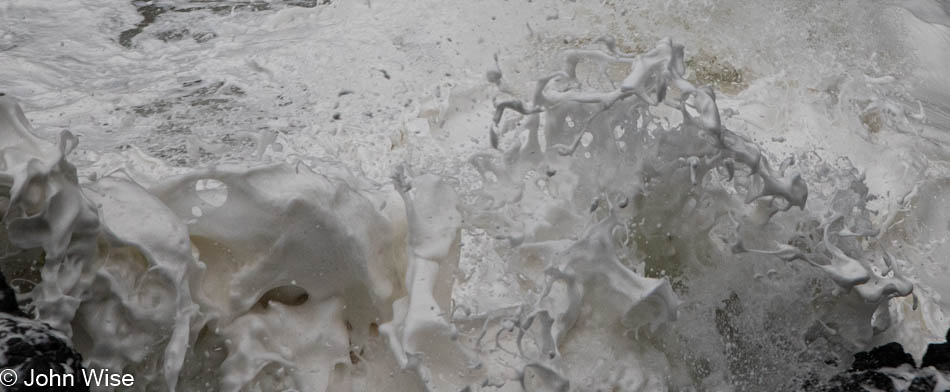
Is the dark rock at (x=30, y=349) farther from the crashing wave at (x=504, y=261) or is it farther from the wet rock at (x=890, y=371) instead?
the wet rock at (x=890, y=371)

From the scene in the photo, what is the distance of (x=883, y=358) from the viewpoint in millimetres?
1226

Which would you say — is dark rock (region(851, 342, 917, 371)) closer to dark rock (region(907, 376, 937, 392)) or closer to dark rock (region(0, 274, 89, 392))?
dark rock (region(907, 376, 937, 392))

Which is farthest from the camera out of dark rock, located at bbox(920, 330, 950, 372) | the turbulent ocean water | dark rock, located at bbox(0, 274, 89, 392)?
dark rock, located at bbox(920, 330, 950, 372)

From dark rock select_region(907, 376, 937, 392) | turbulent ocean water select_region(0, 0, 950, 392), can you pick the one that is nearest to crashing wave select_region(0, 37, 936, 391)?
turbulent ocean water select_region(0, 0, 950, 392)

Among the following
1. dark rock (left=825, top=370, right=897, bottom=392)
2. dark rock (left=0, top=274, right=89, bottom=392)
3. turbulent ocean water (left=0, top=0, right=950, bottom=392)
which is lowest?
dark rock (left=825, top=370, right=897, bottom=392)

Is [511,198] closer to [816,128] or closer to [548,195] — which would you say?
[548,195]

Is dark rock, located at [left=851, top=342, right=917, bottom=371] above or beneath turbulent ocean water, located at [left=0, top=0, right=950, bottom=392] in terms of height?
beneath

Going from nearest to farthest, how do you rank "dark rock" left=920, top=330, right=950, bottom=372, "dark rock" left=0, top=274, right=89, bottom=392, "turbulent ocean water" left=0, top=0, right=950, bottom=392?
1. "dark rock" left=0, top=274, right=89, bottom=392
2. "turbulent ocean water" left=0, top=0, right=950, bottom=392
3. "dark rock" left=920, top=330, right=950, bottom=372

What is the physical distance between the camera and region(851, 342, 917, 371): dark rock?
1208 mm

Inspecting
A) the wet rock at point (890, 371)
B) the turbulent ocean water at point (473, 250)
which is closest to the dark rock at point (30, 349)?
the turbulent ocean water at point (473, 250)

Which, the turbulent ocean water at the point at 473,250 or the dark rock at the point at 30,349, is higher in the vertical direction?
the dark rock at the point at 30,349

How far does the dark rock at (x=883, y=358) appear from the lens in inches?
47.6

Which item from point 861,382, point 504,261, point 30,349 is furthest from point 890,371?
point 30,349

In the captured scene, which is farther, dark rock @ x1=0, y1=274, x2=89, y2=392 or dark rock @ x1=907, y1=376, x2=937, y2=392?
dark rock @ x1=907, y1=376, x2=937, y2=392
